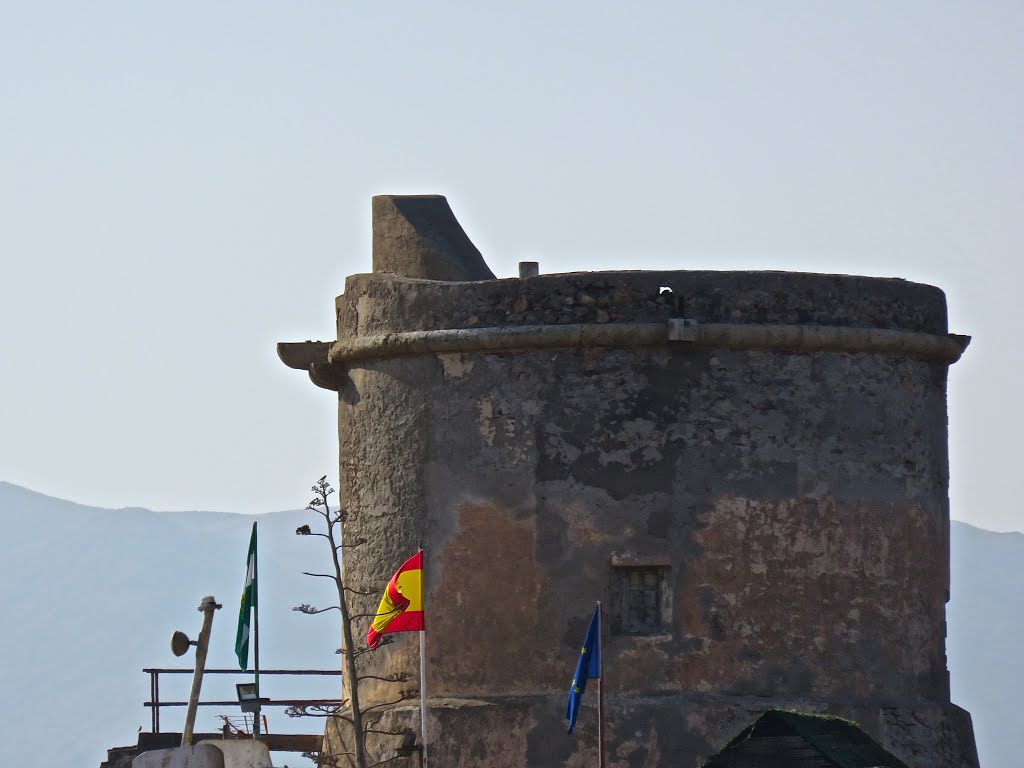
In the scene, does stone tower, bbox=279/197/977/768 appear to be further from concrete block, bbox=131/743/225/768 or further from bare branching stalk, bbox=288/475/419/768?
concrete block, bbox=131/743/225/768

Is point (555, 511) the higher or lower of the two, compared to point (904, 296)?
lower

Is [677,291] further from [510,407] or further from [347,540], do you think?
[347,540]

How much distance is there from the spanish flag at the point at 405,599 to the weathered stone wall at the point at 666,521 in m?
0.21

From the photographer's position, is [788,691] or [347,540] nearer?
[788,691]

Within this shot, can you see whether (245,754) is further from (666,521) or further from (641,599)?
(666,521)

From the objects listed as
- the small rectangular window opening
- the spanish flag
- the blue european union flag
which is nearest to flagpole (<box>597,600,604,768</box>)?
the blue european union flag

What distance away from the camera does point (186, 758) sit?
13305mm

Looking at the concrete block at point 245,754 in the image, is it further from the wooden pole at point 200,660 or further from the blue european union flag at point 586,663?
the blue european union flag at point 586,663

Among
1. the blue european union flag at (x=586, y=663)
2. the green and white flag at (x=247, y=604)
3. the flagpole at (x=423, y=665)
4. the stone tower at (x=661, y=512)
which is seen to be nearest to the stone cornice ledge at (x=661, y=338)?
the stone tower at (x=661, y=512)

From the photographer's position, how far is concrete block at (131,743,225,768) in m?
13.3

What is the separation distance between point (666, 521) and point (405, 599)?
2.14 m

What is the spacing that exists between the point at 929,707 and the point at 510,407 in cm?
414

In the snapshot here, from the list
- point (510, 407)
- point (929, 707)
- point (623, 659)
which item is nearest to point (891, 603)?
point (929, 707)

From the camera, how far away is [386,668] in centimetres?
1898
